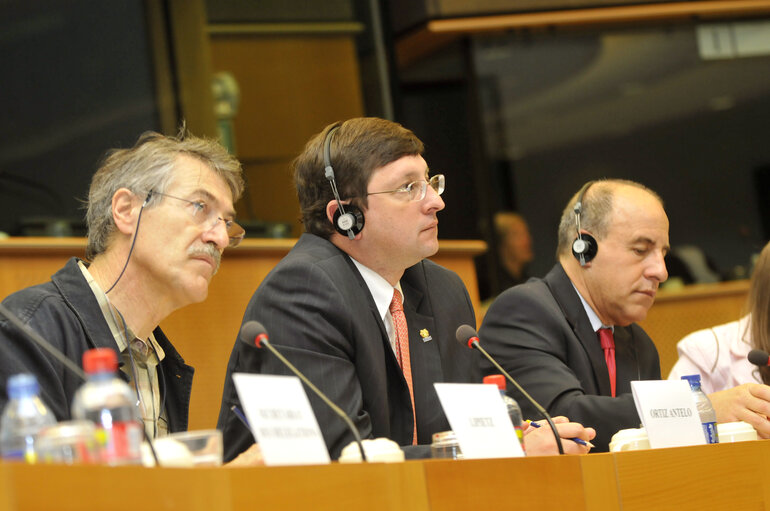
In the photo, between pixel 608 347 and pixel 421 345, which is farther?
pixel 608 347

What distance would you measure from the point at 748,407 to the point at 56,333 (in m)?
1.41

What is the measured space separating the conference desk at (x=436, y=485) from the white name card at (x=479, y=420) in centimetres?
5

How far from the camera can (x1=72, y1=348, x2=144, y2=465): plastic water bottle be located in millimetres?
1252

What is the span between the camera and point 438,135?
610 cm

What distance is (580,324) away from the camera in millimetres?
2705

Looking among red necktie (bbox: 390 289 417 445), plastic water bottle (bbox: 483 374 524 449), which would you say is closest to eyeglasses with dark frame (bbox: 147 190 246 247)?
red necktie (bbox: 390 289 417 445)

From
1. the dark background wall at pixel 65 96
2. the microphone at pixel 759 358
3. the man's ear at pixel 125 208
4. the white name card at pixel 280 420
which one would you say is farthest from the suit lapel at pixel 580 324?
the dark background wall at pixel 65 96

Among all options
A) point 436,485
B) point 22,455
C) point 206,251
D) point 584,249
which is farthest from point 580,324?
point 22,455

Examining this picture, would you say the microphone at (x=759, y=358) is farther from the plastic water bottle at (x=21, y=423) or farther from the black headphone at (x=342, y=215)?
the plastic water bottle at (x=21, y=423)

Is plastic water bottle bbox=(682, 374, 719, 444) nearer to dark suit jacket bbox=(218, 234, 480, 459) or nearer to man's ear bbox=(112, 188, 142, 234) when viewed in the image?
dark suit jacket bbox=(218, 234, 480, 459)

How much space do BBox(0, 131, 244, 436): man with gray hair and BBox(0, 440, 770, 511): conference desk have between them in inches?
33.1

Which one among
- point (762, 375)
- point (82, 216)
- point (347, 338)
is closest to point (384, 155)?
point (347, 338)

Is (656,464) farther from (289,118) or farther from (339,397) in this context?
(289,118)

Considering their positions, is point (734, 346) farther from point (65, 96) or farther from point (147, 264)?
point (65, 96)
